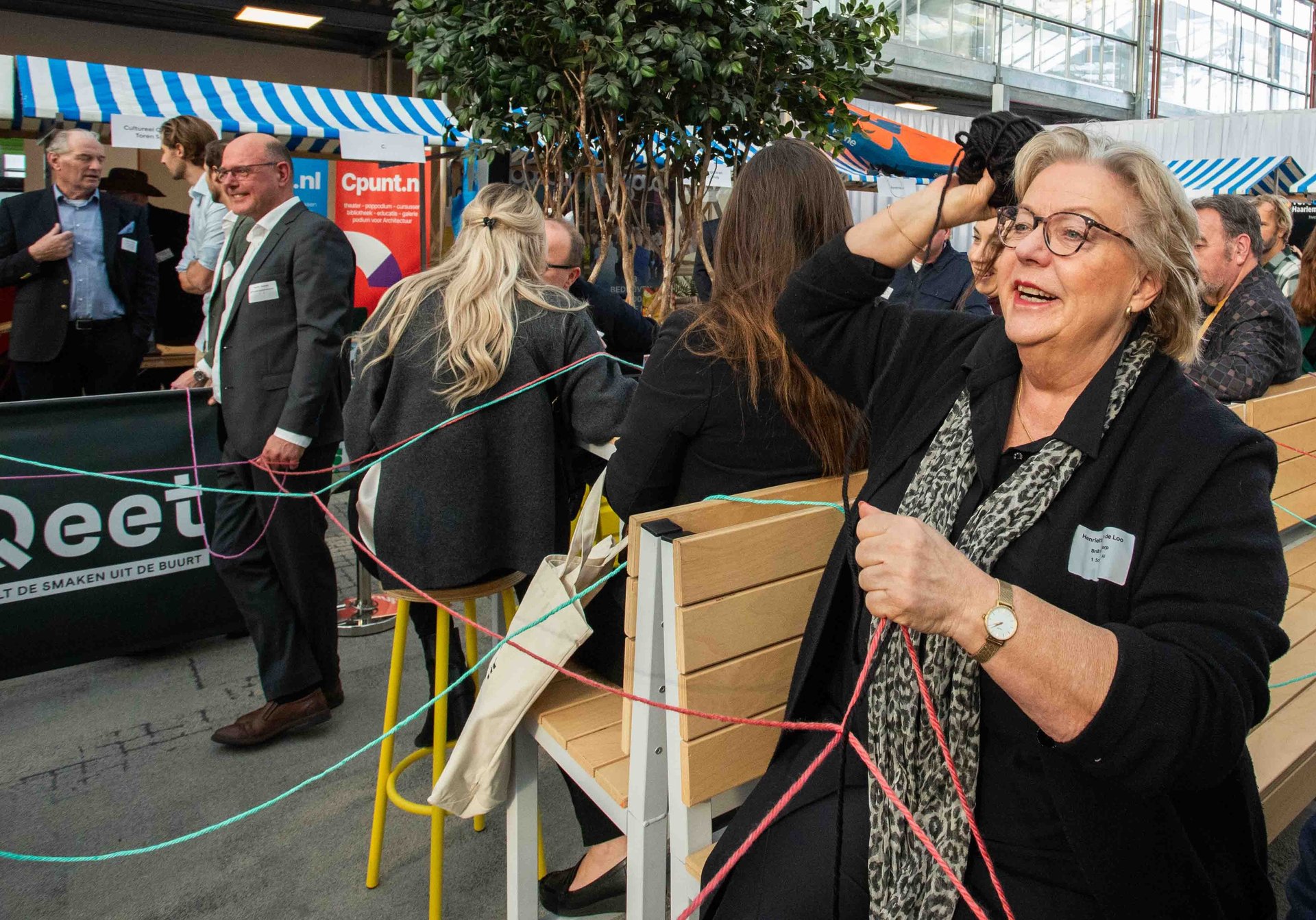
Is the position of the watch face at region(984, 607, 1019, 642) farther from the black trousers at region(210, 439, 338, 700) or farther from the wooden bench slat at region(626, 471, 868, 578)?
the black trousers at region(210, 439, 338, 700)

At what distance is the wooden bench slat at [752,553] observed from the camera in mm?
1566

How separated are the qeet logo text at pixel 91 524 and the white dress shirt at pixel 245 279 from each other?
0.50 meters

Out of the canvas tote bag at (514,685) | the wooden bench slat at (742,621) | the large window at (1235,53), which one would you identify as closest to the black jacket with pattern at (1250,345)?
the wooden bench slat at (742,621)

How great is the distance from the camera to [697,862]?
167 centimetres

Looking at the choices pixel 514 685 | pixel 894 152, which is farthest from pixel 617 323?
pixel 894 152

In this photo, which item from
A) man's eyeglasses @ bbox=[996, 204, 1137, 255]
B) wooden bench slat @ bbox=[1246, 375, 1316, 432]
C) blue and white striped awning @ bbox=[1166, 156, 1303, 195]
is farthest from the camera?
blue and white striped awning @ bbox=[1166, 156, 1303, 195]

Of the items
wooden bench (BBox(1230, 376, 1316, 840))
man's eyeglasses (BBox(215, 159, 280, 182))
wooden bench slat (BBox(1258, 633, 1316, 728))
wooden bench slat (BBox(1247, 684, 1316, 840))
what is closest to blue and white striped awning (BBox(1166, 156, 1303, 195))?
wooden bench (BBox(1230, 376, 1316, 840))

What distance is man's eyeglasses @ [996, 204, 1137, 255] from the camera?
1.39 metres

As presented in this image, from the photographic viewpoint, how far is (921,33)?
15.4 m

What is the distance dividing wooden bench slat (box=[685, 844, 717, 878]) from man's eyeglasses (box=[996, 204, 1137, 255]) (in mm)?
1156

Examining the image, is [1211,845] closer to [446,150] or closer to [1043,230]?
[1043,230]

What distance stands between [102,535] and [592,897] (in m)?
2.38

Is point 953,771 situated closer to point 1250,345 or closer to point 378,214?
point 1250,345

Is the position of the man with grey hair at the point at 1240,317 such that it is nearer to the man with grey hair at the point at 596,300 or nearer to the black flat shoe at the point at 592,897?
the man with grey hair at the point at 596,300
